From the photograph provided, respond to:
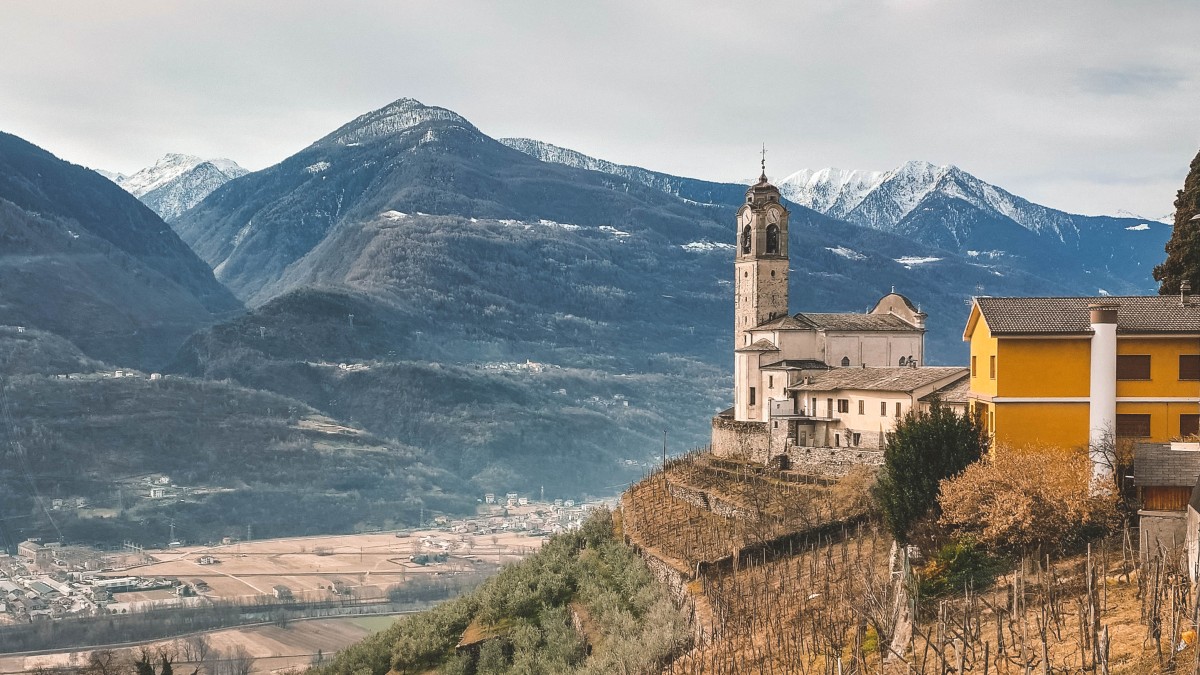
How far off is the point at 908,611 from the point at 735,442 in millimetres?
33025

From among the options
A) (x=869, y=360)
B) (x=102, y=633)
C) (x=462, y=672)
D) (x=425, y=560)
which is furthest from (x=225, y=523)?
(x=462, y=672)

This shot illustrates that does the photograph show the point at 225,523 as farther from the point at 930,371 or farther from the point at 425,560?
the point at 930,371

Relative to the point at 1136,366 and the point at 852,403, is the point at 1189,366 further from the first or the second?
the point at 852,403

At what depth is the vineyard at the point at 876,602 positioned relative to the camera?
2205cm

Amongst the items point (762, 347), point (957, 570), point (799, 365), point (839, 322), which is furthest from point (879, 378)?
point (957, 570)

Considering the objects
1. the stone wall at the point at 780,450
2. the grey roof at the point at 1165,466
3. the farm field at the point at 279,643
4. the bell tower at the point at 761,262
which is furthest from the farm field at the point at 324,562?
the grey roof at the point at 1165,466

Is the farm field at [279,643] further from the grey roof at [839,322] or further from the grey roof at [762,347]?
the grey roof at [839,322]

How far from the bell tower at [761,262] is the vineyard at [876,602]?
2421 cm

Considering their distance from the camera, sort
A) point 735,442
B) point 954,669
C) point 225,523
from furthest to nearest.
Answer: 1. point 225,523
2. point 735,442
3. point 954,669

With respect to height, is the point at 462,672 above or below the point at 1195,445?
below

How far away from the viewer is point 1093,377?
34250 mm

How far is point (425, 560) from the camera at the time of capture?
165250mm

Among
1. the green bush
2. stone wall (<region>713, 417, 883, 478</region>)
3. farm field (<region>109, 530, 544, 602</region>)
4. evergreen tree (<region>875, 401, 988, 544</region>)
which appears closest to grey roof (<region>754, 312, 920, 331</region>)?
stone wall (<region>713, 417, 883, 478</region>)

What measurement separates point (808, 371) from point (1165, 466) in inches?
1231
